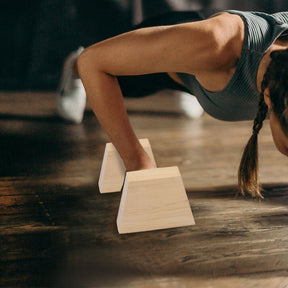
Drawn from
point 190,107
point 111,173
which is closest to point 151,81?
point 111,173

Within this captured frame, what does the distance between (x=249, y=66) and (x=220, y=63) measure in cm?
6

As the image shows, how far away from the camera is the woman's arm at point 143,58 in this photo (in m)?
0.80

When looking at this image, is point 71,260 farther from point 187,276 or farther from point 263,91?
point 263,91

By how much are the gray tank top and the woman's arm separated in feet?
0.09

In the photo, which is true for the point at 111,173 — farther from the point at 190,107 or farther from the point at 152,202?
→ the point at 190,107

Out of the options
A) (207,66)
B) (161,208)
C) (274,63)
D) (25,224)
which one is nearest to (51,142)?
(25,224)

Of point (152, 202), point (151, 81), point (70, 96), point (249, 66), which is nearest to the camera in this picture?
point (249, 66)

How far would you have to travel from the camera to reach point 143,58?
2.77ft

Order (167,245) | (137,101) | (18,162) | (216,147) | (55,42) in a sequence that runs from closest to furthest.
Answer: (167,245)
(18,162)
(216,147)
(137,101)
(55,42)

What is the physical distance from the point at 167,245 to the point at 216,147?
2.00 ft

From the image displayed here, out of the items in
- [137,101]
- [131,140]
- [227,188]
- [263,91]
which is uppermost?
[263,91]

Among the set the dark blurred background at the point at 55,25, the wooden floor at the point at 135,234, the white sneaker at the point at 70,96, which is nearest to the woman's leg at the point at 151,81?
the wooden floor at the point at 135,234

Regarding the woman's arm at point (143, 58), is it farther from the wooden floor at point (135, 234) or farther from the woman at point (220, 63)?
the wooden floor at point (135, 234)

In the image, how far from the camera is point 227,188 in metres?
1.15
